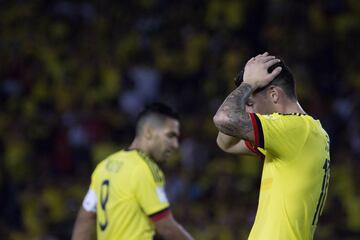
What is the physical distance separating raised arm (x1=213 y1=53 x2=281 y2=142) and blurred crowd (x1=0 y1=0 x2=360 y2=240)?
17.0ft

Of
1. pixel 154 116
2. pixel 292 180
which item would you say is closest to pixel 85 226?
pixel 154 116

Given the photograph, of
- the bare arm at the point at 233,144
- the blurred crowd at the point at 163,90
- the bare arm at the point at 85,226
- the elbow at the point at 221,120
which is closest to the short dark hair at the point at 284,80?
the elbow at the point at 221,120

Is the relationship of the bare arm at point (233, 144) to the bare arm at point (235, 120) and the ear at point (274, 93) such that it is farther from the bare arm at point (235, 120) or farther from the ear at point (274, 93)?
the bare arm at point (235, 120)

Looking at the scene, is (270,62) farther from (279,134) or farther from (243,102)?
(279,134)

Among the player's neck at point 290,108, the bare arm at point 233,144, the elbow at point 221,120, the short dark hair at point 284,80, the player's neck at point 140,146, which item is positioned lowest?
the player's neck at point 140,146

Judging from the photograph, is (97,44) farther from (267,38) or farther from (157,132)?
(157,132)

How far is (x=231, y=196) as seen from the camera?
10508 millimetres

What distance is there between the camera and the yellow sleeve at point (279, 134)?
4426 mm

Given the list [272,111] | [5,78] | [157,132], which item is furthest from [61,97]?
[272,111]

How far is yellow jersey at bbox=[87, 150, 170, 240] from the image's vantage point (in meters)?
6.08

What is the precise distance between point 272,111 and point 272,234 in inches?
25.6

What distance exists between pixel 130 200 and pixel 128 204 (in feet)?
0.10

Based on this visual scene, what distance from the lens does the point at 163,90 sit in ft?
42.9

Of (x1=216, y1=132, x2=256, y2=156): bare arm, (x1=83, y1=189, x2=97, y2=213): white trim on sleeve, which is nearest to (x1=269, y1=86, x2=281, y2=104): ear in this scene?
(x1=216, y1=132, x2=256, y2=156): bare arm
